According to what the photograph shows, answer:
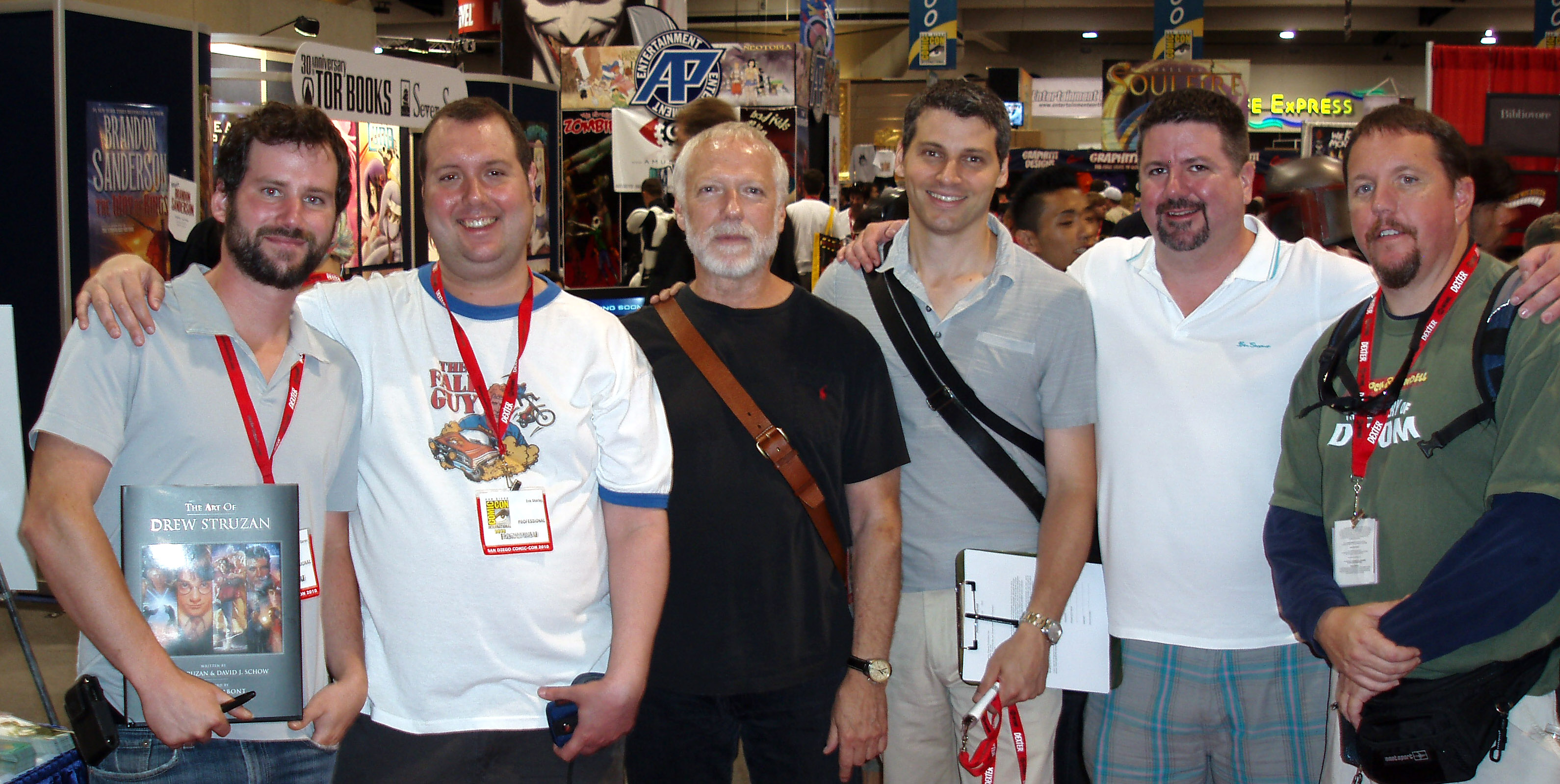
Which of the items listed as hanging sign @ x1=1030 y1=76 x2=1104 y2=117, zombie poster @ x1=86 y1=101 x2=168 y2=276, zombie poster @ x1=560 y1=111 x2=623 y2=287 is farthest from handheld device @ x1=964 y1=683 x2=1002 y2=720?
hanging sign @ x1=1030 y1=76 x2=1104 y2=117

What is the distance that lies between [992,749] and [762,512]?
73cm

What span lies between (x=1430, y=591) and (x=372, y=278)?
Result: 2048 millimetres

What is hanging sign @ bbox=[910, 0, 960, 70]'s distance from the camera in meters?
18.9

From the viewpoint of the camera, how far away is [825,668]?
2.18 meters

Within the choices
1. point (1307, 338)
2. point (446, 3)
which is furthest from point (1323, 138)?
point (446, 3)

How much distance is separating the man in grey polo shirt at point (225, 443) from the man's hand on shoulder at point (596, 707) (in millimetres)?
364

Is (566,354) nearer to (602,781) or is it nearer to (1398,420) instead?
(602,781)

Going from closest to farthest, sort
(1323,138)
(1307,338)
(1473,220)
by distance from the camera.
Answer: (1307,338) < (1473,220) < (1323,138)

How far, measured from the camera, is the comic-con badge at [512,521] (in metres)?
1.85

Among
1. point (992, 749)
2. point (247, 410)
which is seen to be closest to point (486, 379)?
point (247, 410)

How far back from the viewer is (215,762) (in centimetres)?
177

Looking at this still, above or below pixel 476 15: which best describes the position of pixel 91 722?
below

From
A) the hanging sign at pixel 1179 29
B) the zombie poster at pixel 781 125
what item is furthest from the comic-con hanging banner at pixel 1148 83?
the zombie poster at pixel 781 125

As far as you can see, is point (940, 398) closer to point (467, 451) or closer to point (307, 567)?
point (467, 451)
